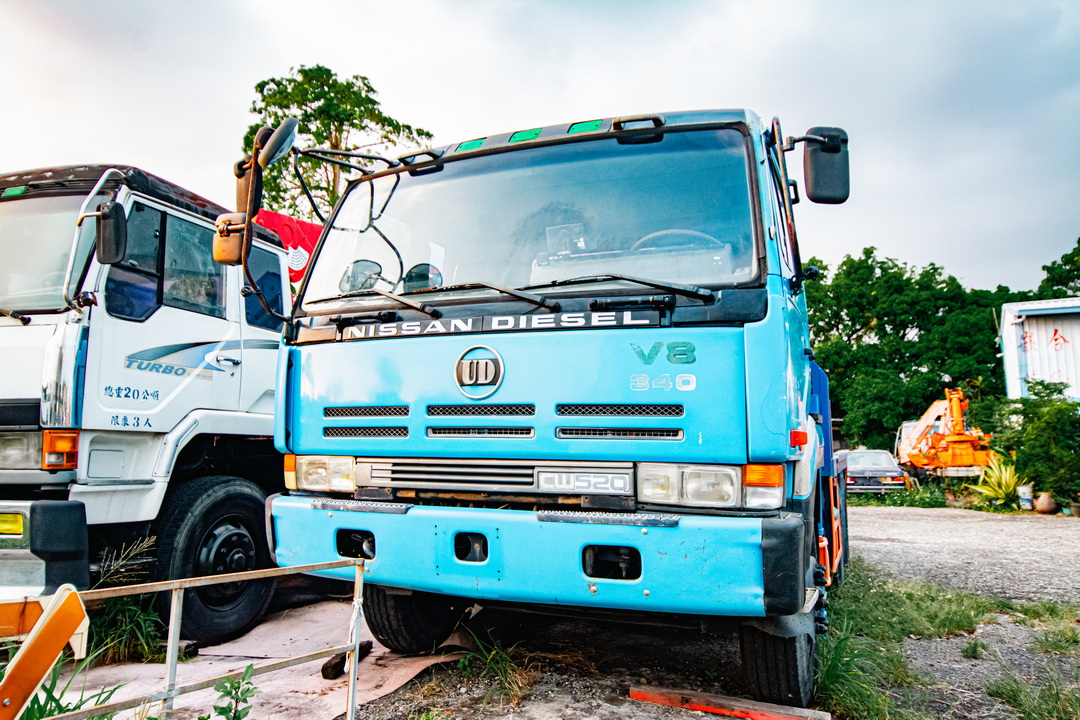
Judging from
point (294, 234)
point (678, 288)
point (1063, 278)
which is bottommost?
point (678, 288)

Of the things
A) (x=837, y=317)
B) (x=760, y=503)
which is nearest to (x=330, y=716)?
(x=760, y=503)

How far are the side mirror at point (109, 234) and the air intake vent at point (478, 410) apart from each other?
1.90 metres

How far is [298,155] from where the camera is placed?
3.56 meters

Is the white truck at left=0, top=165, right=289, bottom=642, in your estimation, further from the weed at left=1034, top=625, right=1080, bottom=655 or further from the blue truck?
the weed at left=1034, top=625, right=1080, bottom=655

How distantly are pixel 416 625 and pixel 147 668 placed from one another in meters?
1.36

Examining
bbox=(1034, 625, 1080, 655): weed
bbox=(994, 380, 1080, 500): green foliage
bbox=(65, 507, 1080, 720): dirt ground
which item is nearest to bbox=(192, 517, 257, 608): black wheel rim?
bbox=(65, 507, 1080, 720): dirt ground

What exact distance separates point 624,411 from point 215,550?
2.89 metres

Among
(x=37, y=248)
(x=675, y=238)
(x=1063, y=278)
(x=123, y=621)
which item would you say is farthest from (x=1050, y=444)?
(x=1063, y=278)

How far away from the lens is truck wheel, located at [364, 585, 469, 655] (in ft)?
11.8

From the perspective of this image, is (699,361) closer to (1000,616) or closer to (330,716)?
(330,716)

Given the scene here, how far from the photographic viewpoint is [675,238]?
2.99 m

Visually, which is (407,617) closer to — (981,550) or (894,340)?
(981,550)

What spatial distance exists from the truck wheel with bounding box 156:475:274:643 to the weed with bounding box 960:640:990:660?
4.01 metres

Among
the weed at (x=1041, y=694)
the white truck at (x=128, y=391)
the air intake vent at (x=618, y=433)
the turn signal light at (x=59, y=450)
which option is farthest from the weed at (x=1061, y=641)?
the turn signal light at (x=59, y=450)
